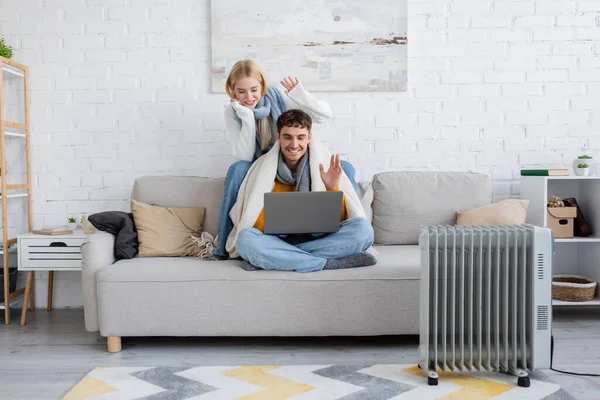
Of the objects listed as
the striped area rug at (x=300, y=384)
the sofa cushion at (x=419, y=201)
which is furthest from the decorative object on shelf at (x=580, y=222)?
the striped area rug at (x=300, y=384)

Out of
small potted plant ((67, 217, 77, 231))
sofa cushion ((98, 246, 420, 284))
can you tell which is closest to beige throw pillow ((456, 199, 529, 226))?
sofa cushion ((98, 246, 420, 284))

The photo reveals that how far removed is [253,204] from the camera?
2947mm

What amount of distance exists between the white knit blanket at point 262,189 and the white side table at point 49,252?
923 mm

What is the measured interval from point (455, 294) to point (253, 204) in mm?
1110

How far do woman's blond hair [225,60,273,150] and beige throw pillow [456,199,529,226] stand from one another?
114 centimetres

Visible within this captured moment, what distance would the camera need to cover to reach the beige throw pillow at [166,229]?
3113 mm

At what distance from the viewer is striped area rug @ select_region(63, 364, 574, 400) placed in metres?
2.18

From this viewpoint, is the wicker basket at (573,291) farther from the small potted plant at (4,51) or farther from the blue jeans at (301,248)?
the small potted plant at (4,51)

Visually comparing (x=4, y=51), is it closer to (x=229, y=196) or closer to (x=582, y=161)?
(x=229, y=196)

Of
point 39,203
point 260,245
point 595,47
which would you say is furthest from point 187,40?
point 595,47

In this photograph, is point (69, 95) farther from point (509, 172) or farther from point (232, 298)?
point (509, 172)

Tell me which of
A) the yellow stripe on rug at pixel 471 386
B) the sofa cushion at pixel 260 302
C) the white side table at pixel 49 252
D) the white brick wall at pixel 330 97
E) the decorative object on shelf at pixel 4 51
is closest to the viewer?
the yellow stripe on rug at pixel 471 386

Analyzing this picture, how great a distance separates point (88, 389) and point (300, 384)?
0.80m

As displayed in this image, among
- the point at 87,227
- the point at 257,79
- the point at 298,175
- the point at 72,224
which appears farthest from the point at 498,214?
the point at 72,224
